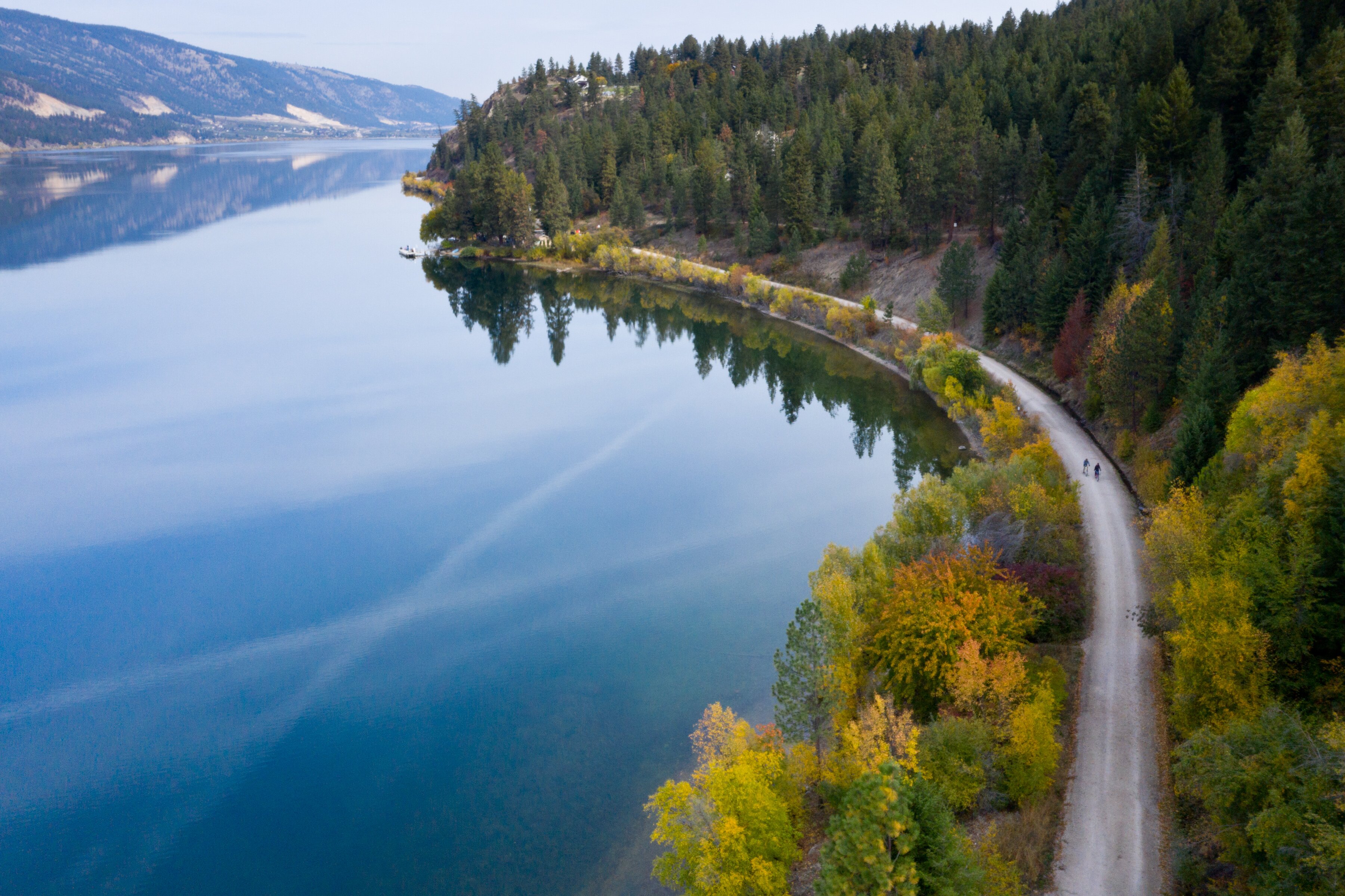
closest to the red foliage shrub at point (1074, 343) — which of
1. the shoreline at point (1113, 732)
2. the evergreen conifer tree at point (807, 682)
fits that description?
the shoreline at point (1113, 732)

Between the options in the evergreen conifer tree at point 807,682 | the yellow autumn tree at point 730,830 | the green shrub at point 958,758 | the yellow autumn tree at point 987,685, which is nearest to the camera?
the yellow autumn tree at point 730,830

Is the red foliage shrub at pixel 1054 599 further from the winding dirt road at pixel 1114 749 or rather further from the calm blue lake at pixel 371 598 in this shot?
the calm blue lake at pixel 371 598

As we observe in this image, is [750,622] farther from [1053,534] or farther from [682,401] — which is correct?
[682,401]

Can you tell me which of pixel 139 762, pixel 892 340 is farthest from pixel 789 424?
pixel 139 762

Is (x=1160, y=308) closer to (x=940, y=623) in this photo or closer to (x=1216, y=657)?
(x=1216, y=657)

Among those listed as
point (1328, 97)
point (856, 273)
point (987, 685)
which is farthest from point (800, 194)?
point (987, 685)

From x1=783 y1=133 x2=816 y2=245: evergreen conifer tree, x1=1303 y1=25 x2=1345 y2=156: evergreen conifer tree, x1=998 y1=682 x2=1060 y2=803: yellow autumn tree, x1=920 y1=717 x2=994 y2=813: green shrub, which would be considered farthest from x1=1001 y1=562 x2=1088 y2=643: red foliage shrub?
x1=783 y1=133 x2=816 y2=245: evergreen conifer tree
